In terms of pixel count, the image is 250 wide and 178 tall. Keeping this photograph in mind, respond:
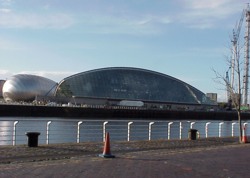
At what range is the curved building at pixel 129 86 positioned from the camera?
469ft

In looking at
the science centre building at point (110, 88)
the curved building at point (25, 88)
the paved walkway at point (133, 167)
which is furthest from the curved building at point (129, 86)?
the paved walkway at point (133, 167)

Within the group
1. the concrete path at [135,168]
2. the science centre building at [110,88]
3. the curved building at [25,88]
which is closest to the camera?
the concrete path at [135,168]

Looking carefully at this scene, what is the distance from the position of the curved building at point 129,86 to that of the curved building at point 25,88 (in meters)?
5.01

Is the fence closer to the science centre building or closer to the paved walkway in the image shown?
the paved walkway

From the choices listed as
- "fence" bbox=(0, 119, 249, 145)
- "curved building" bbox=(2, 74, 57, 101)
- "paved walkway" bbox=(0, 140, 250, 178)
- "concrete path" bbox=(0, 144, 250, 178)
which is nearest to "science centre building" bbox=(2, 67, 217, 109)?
"curved building" bbox=(2, 74, 57, 101)

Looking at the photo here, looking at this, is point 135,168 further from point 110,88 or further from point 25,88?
point 110,88

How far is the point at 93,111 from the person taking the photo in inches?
3644

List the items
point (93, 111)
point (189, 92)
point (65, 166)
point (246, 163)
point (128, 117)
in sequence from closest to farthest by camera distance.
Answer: point (65, 166) → point (246, 163) → point (93, 111) → point (128, 117) → point (189, 92)

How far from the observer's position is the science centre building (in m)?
130

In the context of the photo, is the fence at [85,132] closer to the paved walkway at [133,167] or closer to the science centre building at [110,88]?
the paved walkway at [133,167]

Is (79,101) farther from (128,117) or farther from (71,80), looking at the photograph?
(128,117)

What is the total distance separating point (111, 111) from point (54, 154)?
82.4 m

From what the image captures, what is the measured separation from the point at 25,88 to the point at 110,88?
3335 centimetres

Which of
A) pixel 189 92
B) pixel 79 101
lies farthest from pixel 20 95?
pixel 189 92
